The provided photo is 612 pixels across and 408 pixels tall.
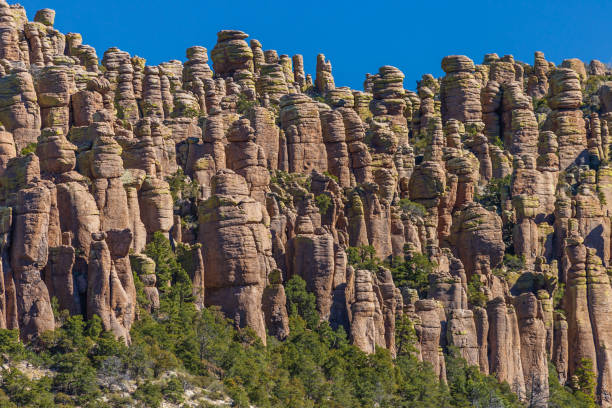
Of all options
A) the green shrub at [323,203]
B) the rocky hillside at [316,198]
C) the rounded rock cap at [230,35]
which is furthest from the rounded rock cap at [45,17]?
the green shrub at [323,203]

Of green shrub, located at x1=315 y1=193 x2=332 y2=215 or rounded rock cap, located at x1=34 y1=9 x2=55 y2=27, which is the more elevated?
rounded rock cap, located at x1=34 y1=9 x2=55 y2=27

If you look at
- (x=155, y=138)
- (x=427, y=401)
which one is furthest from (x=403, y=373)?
(x=155, y=138)

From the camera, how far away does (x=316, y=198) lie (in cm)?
12800

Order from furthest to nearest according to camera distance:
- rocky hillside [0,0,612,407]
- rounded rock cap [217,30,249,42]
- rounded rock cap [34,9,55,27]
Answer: rounded rock cap [217,30,249,42] < rounded rock cap [34,9,55,27] < rocky hillside [0,0,612,407]

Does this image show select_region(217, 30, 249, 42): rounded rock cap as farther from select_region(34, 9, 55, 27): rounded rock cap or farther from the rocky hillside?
select_region(34, 9, 55, 27): rounded rock cap

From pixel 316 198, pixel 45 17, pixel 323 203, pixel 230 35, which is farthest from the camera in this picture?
pixel 230 35

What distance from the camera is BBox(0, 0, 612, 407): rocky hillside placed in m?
106

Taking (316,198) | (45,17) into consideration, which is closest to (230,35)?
(45,17)

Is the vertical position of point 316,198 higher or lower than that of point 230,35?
lower

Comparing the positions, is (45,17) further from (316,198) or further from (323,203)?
(323,203)

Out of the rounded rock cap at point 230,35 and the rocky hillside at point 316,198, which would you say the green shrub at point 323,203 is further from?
the rounded rock cap at point 230,35

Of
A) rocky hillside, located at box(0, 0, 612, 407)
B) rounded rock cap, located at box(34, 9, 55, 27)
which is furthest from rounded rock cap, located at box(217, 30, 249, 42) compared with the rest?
rounded rock cap, located at box(34, 9, 55, 27)

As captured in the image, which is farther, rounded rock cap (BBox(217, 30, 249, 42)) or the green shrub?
rounded rock cap (BBox(217, 30, 249, 42))

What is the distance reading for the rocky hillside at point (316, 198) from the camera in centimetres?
10581
